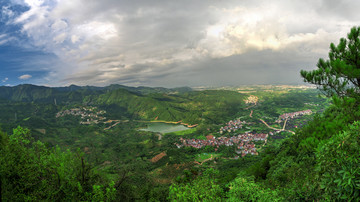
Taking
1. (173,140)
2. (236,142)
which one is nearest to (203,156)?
(236,142)

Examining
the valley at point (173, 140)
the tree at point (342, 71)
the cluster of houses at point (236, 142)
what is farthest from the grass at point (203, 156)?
the tree at point (342, 71)

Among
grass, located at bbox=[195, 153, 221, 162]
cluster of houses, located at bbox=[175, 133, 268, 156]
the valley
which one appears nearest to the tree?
the valley

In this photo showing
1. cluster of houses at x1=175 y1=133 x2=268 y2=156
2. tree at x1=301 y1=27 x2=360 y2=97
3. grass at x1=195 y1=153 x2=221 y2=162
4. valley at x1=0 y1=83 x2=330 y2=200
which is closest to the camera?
tree at x1=301 y1=27 x2=360 y2=97

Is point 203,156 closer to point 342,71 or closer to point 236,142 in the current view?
point 236,142

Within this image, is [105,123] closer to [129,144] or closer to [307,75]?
[129,144]

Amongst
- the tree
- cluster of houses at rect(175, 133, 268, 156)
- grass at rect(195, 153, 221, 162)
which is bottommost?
grass at rect(195, 153, 221, 162)

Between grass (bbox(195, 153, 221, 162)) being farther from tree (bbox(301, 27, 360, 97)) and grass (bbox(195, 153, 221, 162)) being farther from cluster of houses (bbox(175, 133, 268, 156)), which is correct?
tree (bbox(301, 27, 360, 97))

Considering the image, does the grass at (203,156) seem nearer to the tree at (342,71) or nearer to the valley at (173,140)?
the valley at (173,140)

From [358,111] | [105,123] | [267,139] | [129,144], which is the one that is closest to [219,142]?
[267,139]
